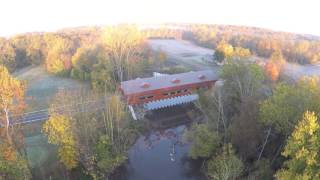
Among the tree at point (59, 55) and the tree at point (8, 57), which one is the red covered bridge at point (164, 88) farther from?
the tree at point (8, 57)

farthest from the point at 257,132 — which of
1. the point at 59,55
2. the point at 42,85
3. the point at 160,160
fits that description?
the point at 59,55

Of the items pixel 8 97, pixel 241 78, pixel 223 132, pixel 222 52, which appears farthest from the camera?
pixel 222 52

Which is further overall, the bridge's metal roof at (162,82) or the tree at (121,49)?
the tree at (121,49)

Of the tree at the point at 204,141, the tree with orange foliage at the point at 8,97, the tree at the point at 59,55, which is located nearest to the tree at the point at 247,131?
the tree at the point at 204,141

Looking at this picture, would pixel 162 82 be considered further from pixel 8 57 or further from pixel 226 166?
pixel 8 57

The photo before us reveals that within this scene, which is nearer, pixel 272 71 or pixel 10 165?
pixel 10 165

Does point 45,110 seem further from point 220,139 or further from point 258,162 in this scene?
point 258,162

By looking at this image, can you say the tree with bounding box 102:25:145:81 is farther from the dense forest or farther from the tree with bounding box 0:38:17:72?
the tree with bounding box 0:38:17:72
